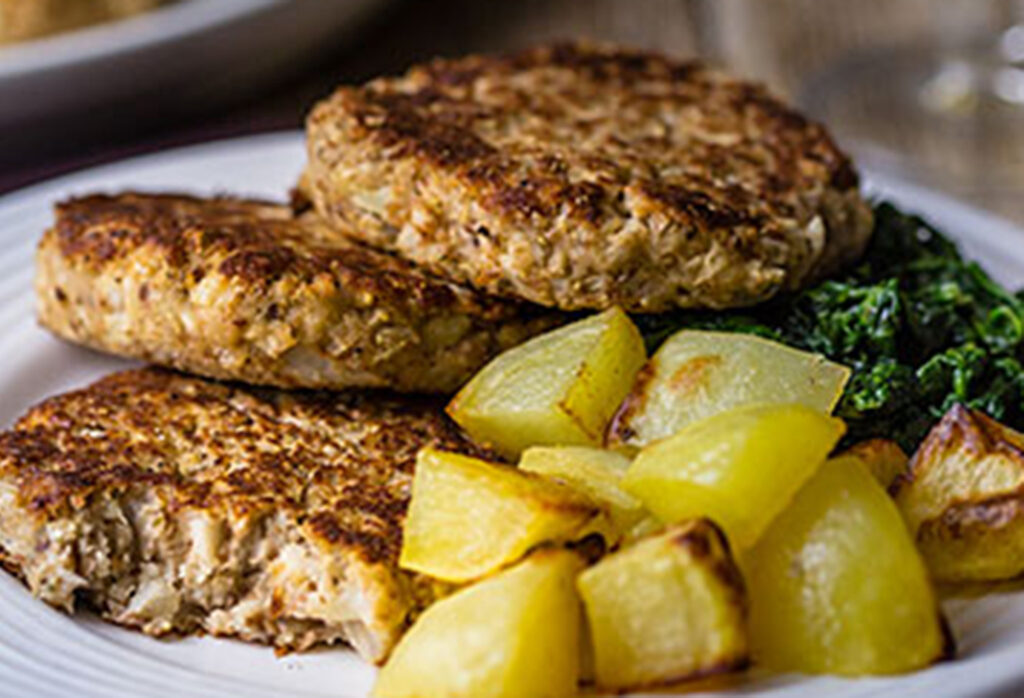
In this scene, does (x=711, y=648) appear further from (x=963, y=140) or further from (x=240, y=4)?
(x=963, y=140)

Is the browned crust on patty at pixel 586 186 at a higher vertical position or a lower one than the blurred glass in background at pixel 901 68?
higher

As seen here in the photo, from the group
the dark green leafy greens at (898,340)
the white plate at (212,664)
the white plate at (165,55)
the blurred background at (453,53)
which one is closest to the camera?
the white plate at (212,664)

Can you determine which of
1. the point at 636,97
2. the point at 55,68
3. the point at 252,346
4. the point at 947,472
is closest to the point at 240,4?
the point at 55,68

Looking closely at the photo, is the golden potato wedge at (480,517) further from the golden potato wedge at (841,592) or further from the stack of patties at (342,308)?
the golden potato wedge at (841,592)

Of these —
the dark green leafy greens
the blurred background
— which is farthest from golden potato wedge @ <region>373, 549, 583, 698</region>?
the blurred background

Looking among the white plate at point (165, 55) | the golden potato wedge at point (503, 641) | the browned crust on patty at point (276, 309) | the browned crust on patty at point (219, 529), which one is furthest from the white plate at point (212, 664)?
the white plate at point (165, 55)

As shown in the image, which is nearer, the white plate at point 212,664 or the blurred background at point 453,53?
the white plate at point 212,664

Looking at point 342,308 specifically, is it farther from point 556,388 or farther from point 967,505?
point 967,505

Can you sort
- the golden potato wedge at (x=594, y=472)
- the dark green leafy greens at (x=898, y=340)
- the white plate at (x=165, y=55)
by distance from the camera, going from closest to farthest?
the golden potato wedge at (x=594, y=472) < the dark green leafy greens at (x=898, y=340) < the white plate at (x=165, y=55)
